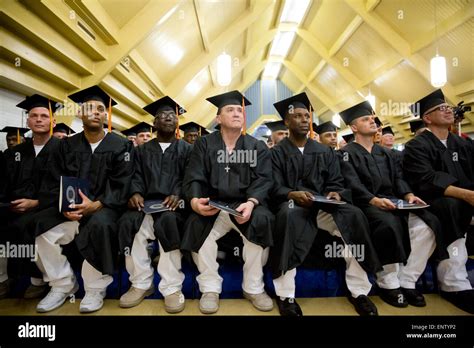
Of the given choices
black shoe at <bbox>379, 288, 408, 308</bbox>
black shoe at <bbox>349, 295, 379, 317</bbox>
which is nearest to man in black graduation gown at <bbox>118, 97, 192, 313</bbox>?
black shoe at <bbox>349, 295, 379, 317</bbox>

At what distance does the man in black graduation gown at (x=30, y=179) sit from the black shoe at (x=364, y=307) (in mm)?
2992

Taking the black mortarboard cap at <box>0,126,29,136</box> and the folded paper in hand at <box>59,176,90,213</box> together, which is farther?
the black mortarboard cap at <box>0,126,29,136</box>

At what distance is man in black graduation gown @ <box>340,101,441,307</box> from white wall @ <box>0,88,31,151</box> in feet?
17.0

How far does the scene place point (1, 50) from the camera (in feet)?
10.8

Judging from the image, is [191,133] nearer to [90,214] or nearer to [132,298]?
[90,214]

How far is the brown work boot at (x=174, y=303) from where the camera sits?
2.10 metres

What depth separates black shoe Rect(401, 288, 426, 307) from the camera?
2171 millimetres

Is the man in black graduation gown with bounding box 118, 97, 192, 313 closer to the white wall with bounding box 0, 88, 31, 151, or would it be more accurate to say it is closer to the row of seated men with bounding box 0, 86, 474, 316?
the row of seated men with bounding box 0, 86, 474, 316

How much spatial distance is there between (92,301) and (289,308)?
1700mm

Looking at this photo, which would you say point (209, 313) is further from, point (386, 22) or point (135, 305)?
point (386, 22)

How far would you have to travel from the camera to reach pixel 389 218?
233 cm

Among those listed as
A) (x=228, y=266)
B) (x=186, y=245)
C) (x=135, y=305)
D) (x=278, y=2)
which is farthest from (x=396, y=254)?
(x=278, y=2)

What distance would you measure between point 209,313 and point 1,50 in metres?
4.25
